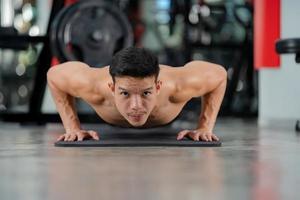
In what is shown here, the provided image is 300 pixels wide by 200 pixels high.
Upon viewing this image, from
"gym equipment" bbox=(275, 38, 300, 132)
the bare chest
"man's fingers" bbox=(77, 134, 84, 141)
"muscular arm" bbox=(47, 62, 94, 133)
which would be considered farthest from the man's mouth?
"gym equipment" bbox=(275, 38, 300, 132)

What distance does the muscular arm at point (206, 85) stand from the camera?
8.44ft

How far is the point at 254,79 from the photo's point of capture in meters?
6.07

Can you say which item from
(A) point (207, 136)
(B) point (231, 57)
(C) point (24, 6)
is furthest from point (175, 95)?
(C) point (24, 6)

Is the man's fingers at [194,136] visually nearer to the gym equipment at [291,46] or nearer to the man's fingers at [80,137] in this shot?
the man's fingers at [80,137]

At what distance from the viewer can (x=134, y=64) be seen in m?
2.26

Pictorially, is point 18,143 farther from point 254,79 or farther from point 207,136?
point 254,79

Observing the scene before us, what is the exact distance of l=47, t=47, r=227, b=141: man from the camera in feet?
7.41

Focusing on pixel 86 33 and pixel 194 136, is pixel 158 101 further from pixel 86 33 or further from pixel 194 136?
pixel 86 33

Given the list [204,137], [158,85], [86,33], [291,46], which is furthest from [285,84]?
[158,85]

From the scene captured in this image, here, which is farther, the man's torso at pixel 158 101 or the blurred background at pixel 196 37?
the blurred background at pixel 196 37

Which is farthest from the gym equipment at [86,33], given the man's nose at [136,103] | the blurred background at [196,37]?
the man's nose at [136,103]

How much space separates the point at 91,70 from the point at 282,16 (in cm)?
252

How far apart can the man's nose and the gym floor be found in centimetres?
19

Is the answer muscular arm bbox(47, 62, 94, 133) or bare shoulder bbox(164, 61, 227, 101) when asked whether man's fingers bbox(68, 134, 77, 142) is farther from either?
bare shoulder bbox(164, 61, 227, 101)
